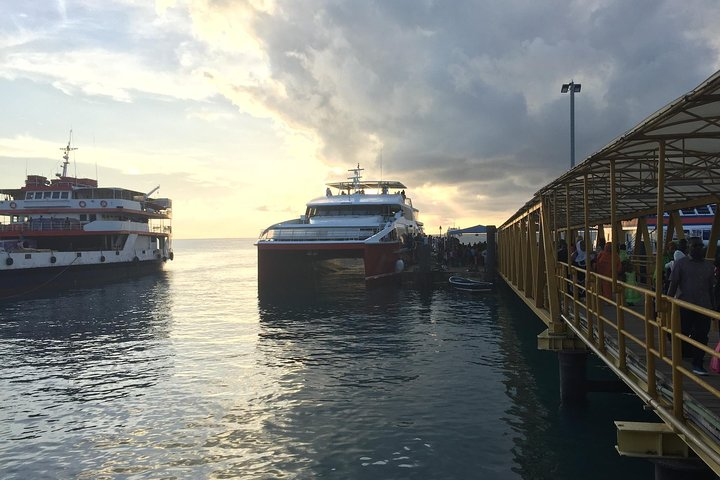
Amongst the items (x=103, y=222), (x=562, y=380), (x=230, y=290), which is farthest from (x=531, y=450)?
(x=103, y=222)

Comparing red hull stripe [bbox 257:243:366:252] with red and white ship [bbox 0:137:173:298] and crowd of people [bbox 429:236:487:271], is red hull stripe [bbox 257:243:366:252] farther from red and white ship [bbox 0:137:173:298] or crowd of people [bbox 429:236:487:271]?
red and white ship [bbox 0:137:173:298]

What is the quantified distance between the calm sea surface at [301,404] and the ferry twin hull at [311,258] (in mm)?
9032

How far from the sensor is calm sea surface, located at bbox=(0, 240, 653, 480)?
882cm

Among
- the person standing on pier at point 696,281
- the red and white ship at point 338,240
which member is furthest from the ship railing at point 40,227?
the person standing on pier at point 696,281

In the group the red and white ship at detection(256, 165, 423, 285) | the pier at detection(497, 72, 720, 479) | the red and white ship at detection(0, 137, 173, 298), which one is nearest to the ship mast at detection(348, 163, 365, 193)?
the red and white ship at detection(256, 165, 423, 285)

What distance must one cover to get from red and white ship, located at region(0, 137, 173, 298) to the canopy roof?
37.8 metres

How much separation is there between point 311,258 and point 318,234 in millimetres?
1637

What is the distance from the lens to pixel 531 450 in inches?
360

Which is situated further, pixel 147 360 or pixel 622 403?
pixel 147 360

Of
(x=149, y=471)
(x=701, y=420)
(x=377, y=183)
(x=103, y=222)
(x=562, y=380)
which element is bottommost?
(x=149, y=471)

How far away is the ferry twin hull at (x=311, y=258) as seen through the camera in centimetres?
3206

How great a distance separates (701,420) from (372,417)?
6.56 meters

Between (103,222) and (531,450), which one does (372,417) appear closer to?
(531,450)

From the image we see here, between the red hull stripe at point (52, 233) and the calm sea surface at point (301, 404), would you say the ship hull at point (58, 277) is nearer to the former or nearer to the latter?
the red hull stripe at point (52, 233)
